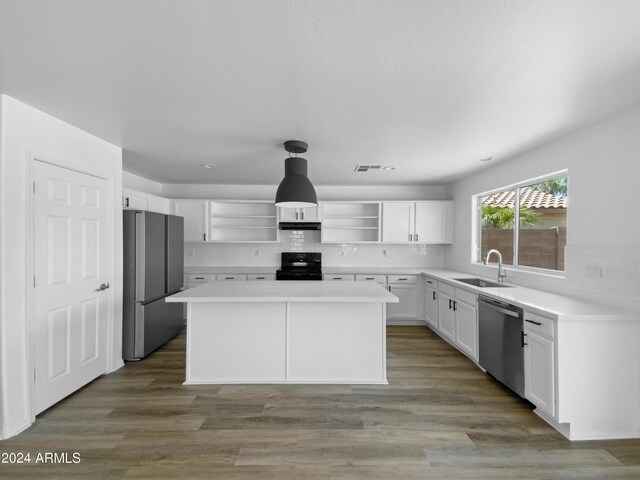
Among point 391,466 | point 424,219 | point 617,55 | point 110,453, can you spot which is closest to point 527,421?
point 391,466

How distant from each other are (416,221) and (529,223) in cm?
203

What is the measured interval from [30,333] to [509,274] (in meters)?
4.82

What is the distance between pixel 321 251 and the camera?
590cm

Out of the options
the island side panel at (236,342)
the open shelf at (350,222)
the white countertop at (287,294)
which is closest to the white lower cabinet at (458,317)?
the white countertop at (287,294)

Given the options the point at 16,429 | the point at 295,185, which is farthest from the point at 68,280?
the point at 295,185

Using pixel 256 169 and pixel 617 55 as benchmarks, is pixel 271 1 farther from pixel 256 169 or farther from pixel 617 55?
pixel 256 169

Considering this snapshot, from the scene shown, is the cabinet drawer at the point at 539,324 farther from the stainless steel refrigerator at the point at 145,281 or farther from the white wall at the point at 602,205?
the stainless steel refrigerator at the point at 145,281

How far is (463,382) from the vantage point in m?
3.12

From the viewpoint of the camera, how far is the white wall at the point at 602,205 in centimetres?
238

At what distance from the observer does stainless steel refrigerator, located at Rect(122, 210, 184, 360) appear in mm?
3613

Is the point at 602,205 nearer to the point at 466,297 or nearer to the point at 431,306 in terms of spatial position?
the point at 466,297

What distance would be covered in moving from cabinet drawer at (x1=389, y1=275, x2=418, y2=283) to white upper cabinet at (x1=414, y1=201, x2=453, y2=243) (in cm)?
78

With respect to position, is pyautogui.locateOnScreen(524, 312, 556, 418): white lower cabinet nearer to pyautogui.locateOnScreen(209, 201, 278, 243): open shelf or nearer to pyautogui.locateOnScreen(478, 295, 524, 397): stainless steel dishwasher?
pyautogui.locateOnScreen(478, 295, 524, 397): stainless steel dishwasher

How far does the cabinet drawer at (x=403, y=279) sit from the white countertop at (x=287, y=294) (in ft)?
5.60
